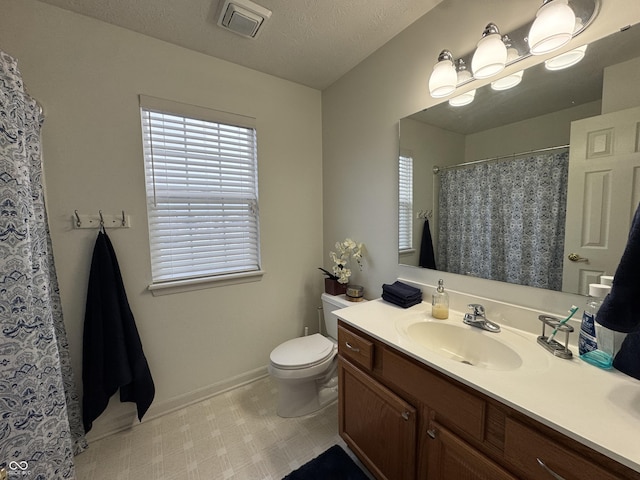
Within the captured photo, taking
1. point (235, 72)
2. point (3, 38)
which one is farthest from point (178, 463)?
point (235, 72)

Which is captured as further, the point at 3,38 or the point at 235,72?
the point at 235,72

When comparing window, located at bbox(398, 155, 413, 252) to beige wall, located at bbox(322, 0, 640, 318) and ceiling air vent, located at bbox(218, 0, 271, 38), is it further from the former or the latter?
ceiling air vent, located at bbox(218, 0, 271, 38)

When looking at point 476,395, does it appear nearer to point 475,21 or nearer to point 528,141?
point 528,141

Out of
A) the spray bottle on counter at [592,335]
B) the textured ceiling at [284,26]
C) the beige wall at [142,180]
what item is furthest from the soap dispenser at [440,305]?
the textured ceiling at [284,26]

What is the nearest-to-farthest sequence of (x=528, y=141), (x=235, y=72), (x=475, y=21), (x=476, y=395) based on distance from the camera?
(x=476, y=395) → (x=528, y=141) → (x=475, y=21) → (x=235, y=72)

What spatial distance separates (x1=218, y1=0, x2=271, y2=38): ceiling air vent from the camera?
4.42 ft

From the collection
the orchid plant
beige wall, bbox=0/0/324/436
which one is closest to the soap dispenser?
the orchid plant

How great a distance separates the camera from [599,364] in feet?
2.79

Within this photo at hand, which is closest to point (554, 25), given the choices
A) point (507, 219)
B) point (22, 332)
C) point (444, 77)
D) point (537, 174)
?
point (444, 77)

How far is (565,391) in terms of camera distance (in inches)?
29.2

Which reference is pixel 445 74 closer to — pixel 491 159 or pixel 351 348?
pixel 491 159

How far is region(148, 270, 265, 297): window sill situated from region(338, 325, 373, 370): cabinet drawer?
98cm

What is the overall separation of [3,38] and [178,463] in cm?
238

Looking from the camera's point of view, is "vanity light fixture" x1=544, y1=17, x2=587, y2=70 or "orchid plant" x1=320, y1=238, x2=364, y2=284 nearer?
"vanity light fixture" x1=544, y1=17, x2=587, y2=70
